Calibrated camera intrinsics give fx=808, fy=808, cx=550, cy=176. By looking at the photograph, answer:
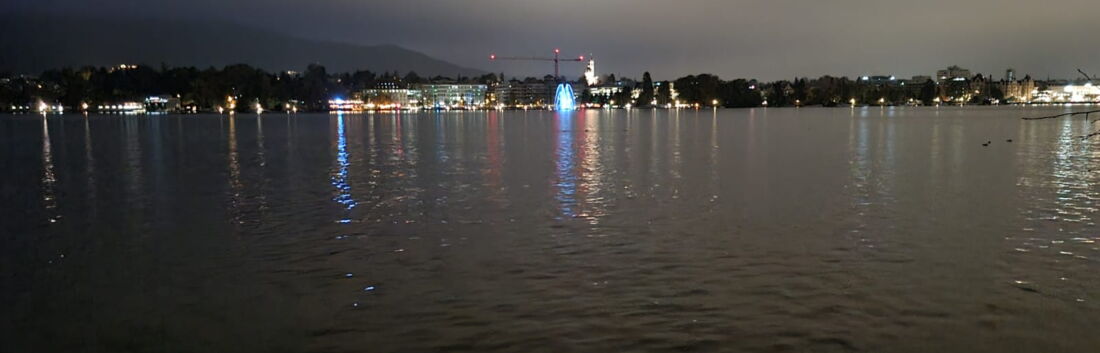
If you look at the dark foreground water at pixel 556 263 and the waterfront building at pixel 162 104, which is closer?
the dark foreground water at pixel 556 263

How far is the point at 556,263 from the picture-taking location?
33.4 ft

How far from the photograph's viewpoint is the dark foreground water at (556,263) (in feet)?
24.2

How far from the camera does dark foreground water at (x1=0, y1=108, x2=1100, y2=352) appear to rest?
738 cm

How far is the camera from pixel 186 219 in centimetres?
1419

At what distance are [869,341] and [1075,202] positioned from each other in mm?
11349

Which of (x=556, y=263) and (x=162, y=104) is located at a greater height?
Answer: (x=162, y=104)

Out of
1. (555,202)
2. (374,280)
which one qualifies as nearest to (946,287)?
(374,280)

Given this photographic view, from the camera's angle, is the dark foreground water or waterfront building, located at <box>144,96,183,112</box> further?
waterfront building, located at <box>144,96,183,112</box>

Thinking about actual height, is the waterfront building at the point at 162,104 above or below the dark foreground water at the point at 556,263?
above

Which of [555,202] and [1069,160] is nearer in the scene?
[555,202]

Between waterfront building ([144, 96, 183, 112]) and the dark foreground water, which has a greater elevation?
waterfront building ([144, 96, 183, 112])

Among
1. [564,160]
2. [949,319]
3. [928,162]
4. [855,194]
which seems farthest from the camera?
[564,160]

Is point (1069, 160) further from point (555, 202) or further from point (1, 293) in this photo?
point (1, 293)

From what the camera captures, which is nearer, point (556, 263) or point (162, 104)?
point (556, 263)
